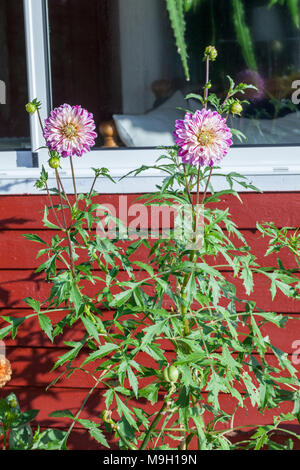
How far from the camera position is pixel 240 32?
253cm

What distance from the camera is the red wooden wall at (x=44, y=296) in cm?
221

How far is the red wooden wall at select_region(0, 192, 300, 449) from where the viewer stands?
2211 millimetres

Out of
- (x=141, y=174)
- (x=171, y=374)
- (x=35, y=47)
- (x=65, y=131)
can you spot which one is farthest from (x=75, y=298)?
(x=35, y=47)

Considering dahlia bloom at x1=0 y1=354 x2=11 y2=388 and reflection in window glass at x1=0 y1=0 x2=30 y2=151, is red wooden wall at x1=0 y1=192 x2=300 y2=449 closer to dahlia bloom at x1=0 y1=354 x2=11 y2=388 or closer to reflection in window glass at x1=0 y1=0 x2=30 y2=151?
reflection in window glass at x1=0 y1=0 x2=30 y2=151

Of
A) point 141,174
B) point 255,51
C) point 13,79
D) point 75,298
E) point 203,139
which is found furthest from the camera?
point 13,79

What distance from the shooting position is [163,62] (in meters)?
2.71

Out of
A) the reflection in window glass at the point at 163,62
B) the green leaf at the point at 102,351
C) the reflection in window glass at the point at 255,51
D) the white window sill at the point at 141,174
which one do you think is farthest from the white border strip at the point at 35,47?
the green leaf at the point at 102,351

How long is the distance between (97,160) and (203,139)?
A: 36.4 inches

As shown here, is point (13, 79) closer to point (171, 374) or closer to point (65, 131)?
point (65, 131)

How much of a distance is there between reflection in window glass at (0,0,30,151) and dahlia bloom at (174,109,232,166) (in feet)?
3.53

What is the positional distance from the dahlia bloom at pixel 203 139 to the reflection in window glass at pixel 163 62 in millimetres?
906

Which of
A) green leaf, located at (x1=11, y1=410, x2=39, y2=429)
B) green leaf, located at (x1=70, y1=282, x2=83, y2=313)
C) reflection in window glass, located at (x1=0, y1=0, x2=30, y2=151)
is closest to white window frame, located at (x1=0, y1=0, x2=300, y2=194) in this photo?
reflection in window glass, located at (x1=0, y1=0, x2=30, y2=151)

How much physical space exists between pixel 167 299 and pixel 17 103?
108 cm
